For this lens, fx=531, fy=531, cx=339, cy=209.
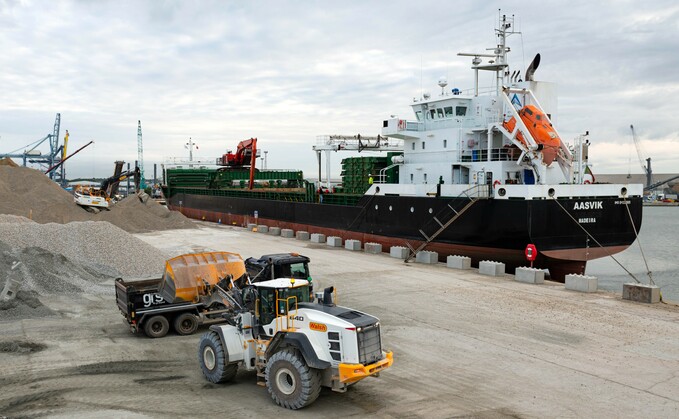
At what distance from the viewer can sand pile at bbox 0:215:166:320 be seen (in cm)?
1583

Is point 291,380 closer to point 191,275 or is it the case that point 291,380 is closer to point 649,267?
point 191,275

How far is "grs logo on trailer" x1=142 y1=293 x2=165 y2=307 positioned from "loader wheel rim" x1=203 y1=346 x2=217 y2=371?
337 cm

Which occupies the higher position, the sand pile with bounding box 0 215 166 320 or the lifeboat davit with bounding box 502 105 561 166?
the lifeboat davit with bounding box 502 105 561 166

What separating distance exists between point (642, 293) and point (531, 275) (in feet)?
12.6

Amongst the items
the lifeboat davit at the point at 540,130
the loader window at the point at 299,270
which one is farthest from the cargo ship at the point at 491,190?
the loader window at the point at 299,270

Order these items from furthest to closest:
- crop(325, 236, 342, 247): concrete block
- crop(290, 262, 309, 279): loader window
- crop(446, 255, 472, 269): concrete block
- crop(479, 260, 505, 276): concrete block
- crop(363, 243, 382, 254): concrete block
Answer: crop(325, 236, 342, 247): concrete block < crop(363, 243, 382, 254): concrete block < crop(446, 255, 472, 269): concrete block < crop(479, 260, 505, 276): concrete block < crop(290, 262, 309, 279): loader window

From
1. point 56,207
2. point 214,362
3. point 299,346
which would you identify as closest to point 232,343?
point 214,362

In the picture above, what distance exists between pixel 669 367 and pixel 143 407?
32.4 ft

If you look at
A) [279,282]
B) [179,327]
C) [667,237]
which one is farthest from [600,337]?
[667,237]

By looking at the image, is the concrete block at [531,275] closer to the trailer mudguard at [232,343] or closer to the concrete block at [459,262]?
the concrete block at [459,262]

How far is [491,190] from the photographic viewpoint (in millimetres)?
22156

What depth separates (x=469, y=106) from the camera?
86.4 ft

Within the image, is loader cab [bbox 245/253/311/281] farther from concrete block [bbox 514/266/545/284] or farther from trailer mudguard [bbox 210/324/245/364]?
concrete block [bbox 514/266/545/284]

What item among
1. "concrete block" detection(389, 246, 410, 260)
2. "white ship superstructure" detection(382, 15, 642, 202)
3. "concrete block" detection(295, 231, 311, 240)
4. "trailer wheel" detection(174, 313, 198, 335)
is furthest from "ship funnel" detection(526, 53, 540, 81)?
"trailer wheel" detection(174, 313, 198, 335)
